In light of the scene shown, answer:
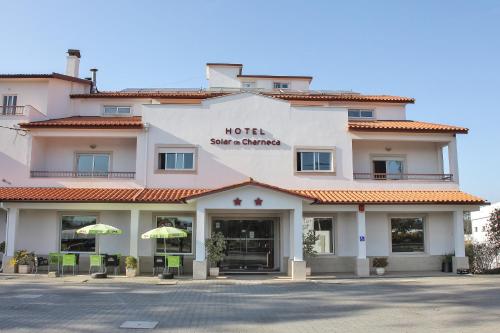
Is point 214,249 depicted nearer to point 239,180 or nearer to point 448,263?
point 239,180

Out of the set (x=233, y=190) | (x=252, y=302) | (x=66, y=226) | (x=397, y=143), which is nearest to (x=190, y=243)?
(x=233, y=190)

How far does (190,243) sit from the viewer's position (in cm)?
2291

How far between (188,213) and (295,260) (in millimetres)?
5824

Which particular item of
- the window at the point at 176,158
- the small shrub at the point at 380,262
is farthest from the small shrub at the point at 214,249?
the small shrub at the point at 380,262

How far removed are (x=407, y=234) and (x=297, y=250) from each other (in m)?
6.64

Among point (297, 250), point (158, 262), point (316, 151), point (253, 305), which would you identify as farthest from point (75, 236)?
point (253, 305)

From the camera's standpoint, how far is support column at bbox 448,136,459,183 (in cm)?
2361

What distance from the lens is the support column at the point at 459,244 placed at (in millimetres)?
21812

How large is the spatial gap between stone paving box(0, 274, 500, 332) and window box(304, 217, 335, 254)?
146 inches

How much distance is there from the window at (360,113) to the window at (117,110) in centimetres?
1237

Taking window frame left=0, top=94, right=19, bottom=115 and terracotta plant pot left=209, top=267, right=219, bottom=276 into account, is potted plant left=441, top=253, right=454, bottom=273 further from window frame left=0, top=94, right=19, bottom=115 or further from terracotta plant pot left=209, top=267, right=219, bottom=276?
window frame left=0, top=94, right=19, bottom=115

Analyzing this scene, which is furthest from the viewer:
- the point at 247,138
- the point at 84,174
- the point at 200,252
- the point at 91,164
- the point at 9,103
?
the point at 9,103

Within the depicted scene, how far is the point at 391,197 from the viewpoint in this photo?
72.4 ft

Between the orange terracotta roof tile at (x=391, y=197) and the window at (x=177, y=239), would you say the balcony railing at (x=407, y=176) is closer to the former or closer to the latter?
the orange terracotta roof tile at (x=391, y=197)
